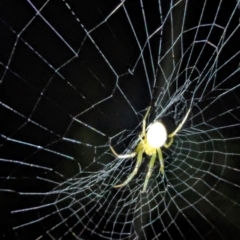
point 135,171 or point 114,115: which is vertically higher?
point 114,115

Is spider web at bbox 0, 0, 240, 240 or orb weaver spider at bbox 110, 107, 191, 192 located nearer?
spider web at bbox 0, 0, 240, 240

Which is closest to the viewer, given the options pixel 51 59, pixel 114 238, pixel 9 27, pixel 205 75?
pixel 9 27

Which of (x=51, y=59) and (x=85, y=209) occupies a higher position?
(x=51, y=59)

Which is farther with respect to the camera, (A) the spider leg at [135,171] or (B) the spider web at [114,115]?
(A) the spider leg at [135,171]

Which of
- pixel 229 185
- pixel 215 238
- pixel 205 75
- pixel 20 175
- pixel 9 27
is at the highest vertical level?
pixel 9 27

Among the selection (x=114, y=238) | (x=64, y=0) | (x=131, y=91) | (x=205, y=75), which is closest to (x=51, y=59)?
(x=64, y=0)

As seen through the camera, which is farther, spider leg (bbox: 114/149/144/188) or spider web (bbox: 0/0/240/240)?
spider leg (bbox: 114/149/144/188)

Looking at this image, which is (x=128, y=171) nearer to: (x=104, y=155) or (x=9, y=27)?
(x=104, y=155)

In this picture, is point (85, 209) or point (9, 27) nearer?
point (9, 27)
